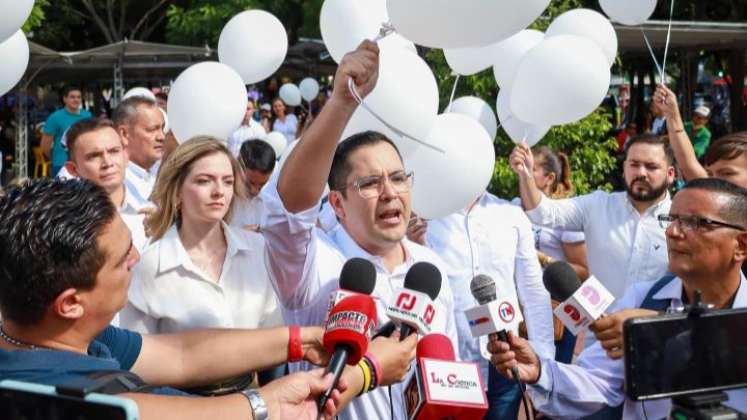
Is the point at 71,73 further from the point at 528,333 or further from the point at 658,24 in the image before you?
the point at 528,333

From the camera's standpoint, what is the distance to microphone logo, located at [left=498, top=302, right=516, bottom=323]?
8.16 feet

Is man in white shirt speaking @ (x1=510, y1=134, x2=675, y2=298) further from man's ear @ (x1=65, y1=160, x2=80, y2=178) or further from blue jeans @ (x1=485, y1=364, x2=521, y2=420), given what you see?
man's ear @ (x1=65, y1=160, x2=80, y2=178)

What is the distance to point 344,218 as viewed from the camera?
10.3ft

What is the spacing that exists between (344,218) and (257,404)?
123cm

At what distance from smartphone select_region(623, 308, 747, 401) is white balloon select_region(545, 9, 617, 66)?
4244 millimetres

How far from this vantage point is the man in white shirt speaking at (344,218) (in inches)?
95.4

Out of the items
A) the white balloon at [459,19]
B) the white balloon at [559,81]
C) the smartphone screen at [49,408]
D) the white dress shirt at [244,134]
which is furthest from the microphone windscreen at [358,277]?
the white dress shirt at [244,134]

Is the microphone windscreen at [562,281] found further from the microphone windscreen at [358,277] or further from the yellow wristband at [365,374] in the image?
the yellow wristband at [365,374]

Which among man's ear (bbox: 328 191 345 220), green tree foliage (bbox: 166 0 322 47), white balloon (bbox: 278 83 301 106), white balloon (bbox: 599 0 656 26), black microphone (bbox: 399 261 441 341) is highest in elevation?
green tree foliage (bbox: 166 0 322 47)

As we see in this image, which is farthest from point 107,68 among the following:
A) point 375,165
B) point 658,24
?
point 375,165

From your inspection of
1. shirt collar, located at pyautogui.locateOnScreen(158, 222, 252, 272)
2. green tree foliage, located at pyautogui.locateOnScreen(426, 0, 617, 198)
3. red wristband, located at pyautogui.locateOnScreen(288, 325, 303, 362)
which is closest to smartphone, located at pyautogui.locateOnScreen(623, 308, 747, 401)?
red wristband, located at pyautogui.locateOnScreen(288, 325, 303, 362)

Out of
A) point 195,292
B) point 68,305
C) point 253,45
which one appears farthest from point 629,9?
point 68,305

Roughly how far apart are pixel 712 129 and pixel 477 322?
18.1 metres

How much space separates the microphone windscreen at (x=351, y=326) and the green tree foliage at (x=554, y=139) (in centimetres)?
610
